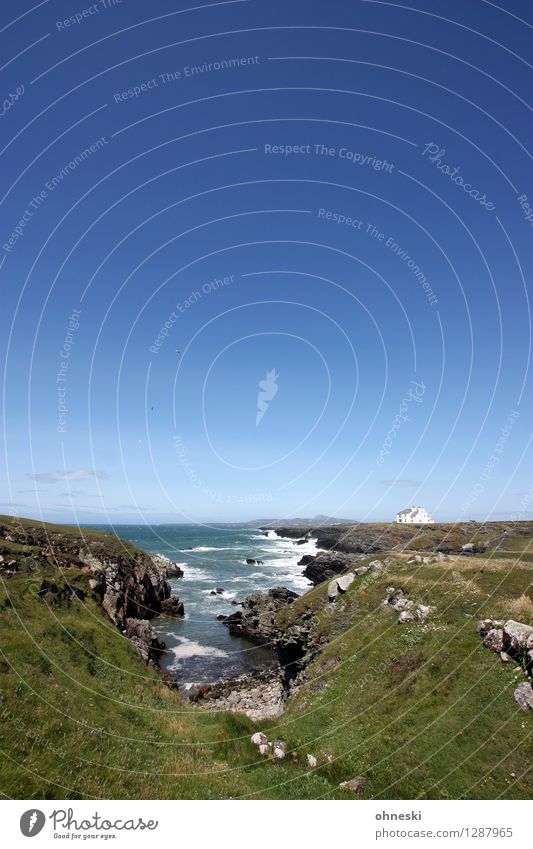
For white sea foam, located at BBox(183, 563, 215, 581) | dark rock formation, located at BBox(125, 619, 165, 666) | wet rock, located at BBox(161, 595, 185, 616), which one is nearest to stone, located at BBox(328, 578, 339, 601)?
Answer: dark rock formation, located at BBox(125, 619, 165, 666)

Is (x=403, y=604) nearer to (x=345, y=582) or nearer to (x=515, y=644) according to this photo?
(x=515, y=644)

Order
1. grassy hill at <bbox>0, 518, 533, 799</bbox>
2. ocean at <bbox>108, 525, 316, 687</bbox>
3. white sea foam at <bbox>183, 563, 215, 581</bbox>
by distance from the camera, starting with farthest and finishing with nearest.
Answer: white sea foam at <bbox>183, 563, 215, 581</bbox> < ocean at <bbox>108, 525, 316, 687</bbox> < grassy hill at <bbox>0, 518, 533, 799</bbox>

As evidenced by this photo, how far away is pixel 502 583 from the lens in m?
28.2

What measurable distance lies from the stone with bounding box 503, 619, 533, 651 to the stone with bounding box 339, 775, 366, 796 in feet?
27.9

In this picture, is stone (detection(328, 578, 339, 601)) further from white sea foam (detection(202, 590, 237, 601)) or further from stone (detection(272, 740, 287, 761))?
white sea foam (detection(202, 590, 237, 601))

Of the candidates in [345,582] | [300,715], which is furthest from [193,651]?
[300,715]

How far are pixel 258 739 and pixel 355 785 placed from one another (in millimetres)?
6305

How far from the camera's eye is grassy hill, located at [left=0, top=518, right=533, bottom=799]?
45.7ft

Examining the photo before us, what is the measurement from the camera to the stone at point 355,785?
15.5m

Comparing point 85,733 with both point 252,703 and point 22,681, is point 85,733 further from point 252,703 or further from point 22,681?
point 252,703

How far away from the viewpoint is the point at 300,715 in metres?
23.2

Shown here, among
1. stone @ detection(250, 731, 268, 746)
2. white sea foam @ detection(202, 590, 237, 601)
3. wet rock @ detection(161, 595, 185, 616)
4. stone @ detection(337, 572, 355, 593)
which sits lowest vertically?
white sea foam @ detection(202, 590, 237, 601)

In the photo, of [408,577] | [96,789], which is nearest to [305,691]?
[408,577]
